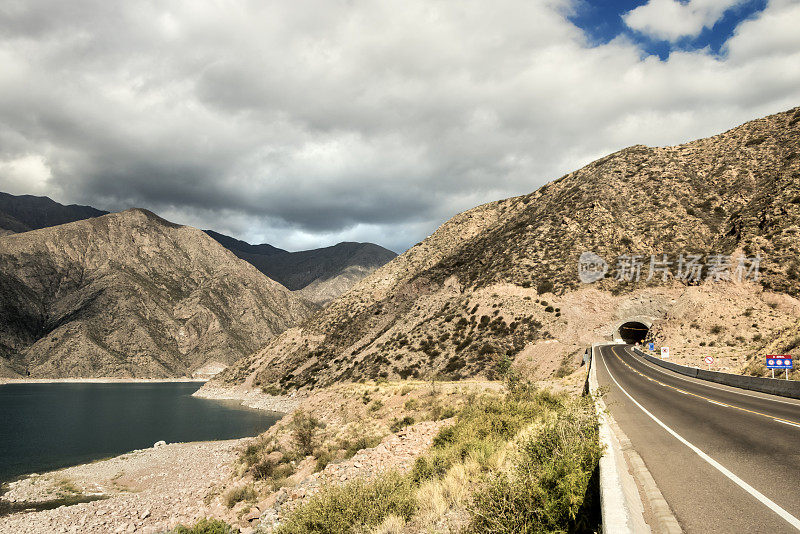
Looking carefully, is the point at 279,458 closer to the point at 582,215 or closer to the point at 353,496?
the point at 353,496

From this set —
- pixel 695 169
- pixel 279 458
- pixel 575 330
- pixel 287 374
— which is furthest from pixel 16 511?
pixel 695 169

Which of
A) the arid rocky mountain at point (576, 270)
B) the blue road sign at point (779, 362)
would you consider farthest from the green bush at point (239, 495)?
the arid rocky mountain at point (576, 270)

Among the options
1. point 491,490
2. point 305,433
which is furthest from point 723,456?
point 305,433

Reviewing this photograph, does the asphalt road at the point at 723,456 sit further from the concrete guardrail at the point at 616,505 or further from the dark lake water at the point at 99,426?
the dark lake water at the point at 99,426

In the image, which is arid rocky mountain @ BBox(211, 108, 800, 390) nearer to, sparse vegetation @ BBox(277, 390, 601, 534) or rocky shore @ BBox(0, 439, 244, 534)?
rocky shore @ BBox(0, 439, 244, 534)

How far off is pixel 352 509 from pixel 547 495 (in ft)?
13.7

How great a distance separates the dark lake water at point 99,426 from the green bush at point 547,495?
51.9 meters

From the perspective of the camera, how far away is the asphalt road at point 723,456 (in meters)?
5.66

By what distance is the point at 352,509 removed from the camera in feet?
26.2

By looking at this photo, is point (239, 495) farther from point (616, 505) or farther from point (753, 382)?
point (753, 382)

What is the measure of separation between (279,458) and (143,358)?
7351 inches

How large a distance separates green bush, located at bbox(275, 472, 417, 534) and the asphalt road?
189 inches

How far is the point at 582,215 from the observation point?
69.6 m

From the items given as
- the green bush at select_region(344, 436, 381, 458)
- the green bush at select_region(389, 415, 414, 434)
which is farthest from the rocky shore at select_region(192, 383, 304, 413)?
the green bush at select_region(344, 436, 381, 458)
